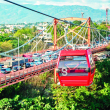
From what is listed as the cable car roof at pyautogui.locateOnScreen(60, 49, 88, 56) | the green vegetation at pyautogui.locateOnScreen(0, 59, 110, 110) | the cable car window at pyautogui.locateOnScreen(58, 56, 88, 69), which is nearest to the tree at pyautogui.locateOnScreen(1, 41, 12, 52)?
the green vegetation at pyautogui.locateOnScreen(0, 59, 110, 110)

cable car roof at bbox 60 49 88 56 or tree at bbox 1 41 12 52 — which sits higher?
cable car roof at bbox 60 49 88 56

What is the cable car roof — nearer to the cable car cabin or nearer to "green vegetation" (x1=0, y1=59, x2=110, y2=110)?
the cable car cabin

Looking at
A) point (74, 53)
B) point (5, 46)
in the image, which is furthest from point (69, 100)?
point (5, 46)

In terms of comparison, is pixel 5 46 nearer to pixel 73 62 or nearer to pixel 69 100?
pixel 69 100

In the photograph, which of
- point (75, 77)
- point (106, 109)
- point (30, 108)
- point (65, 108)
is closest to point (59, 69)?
point (75, 77)

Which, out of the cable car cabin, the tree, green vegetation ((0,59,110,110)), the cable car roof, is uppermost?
the cable car roof

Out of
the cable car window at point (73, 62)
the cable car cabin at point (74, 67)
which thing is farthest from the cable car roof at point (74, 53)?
the cable car window at point (73, 62)

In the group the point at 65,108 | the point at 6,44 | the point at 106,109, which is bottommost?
the point at 106,109

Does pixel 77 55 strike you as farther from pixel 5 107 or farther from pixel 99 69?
pixel 99 69
